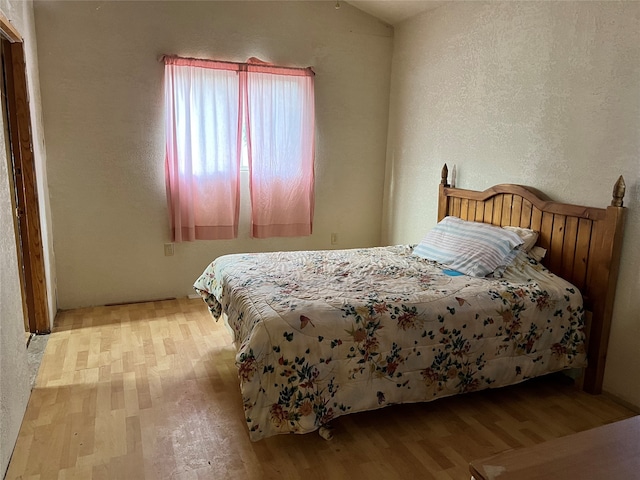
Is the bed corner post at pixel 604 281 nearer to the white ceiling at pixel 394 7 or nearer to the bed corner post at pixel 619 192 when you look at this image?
the bed corner post at pixel 619 192

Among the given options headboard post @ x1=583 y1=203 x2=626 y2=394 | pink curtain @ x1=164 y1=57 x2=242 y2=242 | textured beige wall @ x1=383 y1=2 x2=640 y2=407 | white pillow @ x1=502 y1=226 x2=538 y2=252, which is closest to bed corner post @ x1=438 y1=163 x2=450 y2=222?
textured beige wall @ x1=383 y1=2 x2=640 y2=407

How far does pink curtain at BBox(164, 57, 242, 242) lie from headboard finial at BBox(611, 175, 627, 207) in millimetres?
2838

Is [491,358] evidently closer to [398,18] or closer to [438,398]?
[438,398]

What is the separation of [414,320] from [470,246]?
96 cm

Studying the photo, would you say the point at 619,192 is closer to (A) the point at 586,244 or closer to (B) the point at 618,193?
(B) the point at 618,193

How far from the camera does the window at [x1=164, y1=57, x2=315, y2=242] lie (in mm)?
3859

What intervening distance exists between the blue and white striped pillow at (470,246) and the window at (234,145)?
4.84 ft

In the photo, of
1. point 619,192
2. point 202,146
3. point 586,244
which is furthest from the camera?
point 202,146

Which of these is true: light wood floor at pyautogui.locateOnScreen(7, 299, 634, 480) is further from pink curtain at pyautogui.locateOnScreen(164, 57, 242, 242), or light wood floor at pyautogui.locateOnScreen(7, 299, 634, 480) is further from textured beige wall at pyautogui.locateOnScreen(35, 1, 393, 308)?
pink curtain at pyautogui.locateOnScreen(164, 57, 242, 242)

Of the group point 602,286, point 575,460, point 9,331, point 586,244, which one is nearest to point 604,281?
point 602,286

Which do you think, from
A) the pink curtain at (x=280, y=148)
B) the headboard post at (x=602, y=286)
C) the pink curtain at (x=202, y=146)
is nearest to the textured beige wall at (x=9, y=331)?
the pink curtain at (x=202, y=146)

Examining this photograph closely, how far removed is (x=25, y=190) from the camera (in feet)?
10.0

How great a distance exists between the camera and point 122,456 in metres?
2.02

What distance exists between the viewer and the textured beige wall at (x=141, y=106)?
3.59 m
